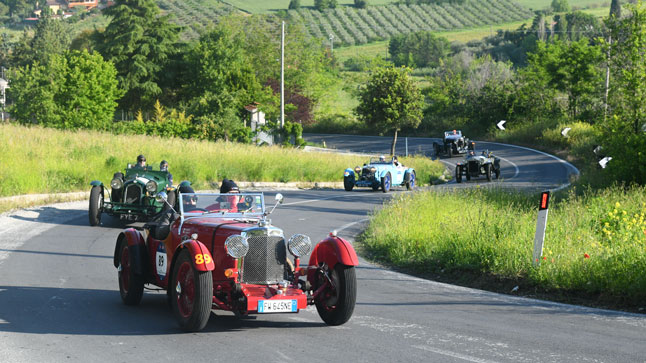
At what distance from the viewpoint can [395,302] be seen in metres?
10.1

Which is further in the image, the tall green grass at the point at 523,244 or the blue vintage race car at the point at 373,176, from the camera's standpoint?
the blue vintage race car at the point at 373,176

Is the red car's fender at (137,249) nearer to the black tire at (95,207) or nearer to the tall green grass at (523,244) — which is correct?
the tall green grass at (523,244)

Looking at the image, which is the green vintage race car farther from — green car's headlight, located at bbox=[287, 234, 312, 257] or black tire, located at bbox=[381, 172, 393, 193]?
black tire, located at bbox=[381, 172, 393, 193]

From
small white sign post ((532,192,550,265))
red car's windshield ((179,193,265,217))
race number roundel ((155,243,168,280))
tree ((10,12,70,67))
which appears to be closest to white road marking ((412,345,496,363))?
red car's windshield ((179,193,265,217))

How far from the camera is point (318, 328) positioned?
843 cm

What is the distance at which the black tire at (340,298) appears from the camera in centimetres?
829

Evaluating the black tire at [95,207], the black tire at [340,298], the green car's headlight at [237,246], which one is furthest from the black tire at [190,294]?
the black tire at [95,207]

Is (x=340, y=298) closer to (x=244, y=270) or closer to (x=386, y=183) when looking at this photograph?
(x=244, y=270)

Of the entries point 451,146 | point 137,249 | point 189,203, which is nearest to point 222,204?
point 189,203

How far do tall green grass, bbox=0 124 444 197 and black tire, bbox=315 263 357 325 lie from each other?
1691 centimetres

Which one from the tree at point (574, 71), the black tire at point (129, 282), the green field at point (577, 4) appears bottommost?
the black tire at point (129, 282)

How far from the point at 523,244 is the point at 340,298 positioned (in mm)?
5186

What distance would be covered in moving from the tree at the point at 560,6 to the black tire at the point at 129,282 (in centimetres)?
18571

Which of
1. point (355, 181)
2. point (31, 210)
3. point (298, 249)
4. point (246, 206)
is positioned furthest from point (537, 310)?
point (355, 181)
